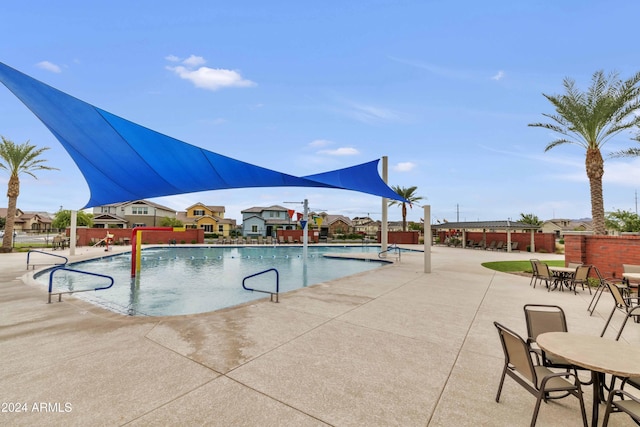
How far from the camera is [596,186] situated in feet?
38.0

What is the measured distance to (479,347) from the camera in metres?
3.99

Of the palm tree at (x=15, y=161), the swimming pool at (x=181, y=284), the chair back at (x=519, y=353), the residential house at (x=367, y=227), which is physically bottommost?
the swimming pool at (x=181, y=284)

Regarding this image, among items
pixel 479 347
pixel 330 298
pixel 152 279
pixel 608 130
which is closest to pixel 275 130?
pixel 152 279

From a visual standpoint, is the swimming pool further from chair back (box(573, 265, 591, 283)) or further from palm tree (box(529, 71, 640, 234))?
palm tree (box(529, 71, 640, 234))

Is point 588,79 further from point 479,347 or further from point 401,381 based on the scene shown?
point 401,381

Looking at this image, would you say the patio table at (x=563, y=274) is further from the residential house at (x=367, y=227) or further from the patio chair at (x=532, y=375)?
the residential house at (x=367, y=227)

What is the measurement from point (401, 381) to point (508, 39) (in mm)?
12670

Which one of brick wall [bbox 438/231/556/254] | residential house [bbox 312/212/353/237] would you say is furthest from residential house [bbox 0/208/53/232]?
brick wall [bbox 438/231/556/254]

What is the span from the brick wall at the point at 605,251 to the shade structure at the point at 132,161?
7.06m

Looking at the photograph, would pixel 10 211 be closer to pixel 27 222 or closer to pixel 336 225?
pixel 336 225

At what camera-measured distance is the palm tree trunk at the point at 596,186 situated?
37.4ft

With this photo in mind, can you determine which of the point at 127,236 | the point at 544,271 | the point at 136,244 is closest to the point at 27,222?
the point at 127,236

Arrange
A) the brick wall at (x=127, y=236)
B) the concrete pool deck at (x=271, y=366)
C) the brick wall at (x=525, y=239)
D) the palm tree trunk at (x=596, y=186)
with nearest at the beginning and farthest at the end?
the concrete pool deck at (x=271, y=366) < the palm tree trunk at (x=596, y=186) < the brick wall at (x=525, y=239) < the brick wall at (x=127, y=236)

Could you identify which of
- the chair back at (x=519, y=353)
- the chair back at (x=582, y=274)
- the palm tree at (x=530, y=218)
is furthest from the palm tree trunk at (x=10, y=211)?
the palm tree at (x=530, y=218)
